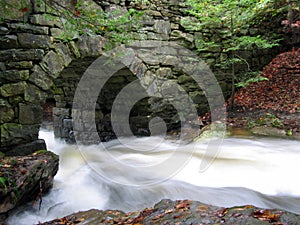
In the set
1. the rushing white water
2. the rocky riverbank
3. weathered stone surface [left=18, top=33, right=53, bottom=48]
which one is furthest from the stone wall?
the rocky riverbank

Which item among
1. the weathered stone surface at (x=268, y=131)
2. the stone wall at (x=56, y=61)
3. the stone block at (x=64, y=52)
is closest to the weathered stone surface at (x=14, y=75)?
the stone wall at (x=56, y=61)

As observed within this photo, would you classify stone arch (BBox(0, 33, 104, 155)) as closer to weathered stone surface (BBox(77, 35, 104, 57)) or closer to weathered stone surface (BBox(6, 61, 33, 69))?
weathered stone surface (BBox(6, 61, 33, 69))

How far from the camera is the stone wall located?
3.38m

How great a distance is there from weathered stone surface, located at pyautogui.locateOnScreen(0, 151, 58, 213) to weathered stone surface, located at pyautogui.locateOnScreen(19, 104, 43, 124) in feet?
1.81

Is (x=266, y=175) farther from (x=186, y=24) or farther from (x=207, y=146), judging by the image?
(x=186, y=24)

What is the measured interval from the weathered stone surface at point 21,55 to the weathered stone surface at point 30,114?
0.69 metres

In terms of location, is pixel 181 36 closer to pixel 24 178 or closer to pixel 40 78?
pixel 40 78

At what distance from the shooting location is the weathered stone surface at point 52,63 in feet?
11.9

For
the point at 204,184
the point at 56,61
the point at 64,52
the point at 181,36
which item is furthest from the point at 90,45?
the point at 204,184

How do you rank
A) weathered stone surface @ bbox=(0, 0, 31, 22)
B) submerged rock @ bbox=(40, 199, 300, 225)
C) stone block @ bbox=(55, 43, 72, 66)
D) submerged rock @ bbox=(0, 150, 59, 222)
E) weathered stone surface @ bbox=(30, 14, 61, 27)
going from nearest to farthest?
1. submerged rock @ bbox=(40, 199, 300, 225)
2. submerged rock @ bbox=(0, 150, 59, 222)
3. weathered stone surface @ bbox=(0, 0, 31, 22)
4. weathered stone surface @ bbox=(30, 14, 61, 27)
5. stone block @ bbox=(55, 43, 72, 66)

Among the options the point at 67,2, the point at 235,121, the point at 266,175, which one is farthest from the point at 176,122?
the point at 67,2

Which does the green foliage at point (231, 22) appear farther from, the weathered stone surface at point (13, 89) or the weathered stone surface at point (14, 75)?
the weathered stone surface at point (13, 89)

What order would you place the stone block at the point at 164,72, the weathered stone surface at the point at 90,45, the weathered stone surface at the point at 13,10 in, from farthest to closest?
the stone block at the point at 164,72
the weathered stone surface at the point at 90,45
the weathered stone surface at the point at 13,10

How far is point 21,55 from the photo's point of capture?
3.42 m
